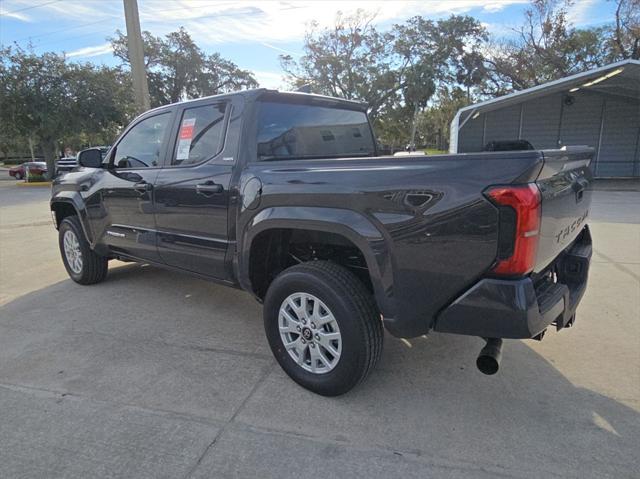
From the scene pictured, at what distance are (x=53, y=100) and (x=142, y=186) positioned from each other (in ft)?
69.6

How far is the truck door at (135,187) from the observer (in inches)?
149

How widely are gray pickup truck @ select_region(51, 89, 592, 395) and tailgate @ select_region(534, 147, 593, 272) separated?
1 cm

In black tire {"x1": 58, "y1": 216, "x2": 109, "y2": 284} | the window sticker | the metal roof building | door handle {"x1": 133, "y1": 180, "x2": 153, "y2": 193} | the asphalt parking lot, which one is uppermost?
the metal roof building

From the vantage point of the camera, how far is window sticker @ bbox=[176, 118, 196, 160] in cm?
353

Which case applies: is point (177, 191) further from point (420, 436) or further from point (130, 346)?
point (420, 436)

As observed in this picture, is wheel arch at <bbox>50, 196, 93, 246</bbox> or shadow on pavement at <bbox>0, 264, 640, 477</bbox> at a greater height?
wheel arch at <bbox>50, 196, 93, 246</bbox>

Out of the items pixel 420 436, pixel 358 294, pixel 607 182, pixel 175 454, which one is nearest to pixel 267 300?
pixel 358 294

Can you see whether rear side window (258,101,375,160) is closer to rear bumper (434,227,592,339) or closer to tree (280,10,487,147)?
rear bumper (434,227,592,339)

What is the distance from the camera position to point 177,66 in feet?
121

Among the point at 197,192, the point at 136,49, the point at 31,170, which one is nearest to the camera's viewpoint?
the point at 197,192

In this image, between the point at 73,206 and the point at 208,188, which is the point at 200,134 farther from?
the point at 73,206

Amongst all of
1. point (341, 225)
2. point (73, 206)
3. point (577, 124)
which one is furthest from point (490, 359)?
point (577, 124)

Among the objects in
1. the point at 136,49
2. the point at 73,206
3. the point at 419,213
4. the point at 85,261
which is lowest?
the point at 85,261

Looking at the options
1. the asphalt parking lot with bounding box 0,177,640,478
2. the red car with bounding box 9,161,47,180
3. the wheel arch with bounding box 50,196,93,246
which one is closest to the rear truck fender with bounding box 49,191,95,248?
the wheel arch with bounding box 50,196,93,246
